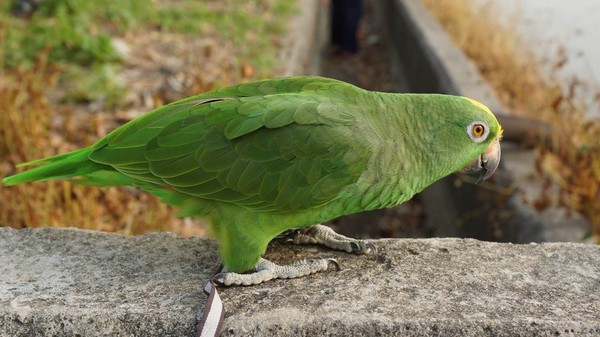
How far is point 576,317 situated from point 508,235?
2089 mm

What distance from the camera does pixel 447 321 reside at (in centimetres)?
185

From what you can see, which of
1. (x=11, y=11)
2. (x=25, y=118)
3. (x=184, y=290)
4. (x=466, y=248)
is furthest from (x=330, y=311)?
(x=11, y=11)

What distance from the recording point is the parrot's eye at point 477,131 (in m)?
2.08

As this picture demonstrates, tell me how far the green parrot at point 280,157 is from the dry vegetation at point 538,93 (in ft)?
5.80

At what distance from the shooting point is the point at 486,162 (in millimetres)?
2201

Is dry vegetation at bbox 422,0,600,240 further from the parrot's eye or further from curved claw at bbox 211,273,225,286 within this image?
curved claw at bbox 211,273,225,286

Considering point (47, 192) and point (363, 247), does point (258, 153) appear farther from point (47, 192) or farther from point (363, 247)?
point (47, 192)

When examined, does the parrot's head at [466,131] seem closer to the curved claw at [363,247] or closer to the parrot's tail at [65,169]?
the curved claw at [363,247]

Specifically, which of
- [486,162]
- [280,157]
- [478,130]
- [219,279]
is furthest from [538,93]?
[219,279]

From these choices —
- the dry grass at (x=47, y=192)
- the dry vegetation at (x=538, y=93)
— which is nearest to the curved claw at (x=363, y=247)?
the dry grass at (x=47, y=192)

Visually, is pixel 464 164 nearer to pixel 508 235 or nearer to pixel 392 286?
pixel 392 286

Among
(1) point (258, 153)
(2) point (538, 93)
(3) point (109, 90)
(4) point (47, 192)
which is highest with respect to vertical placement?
(1) point (258, 153)

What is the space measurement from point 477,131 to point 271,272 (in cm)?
77

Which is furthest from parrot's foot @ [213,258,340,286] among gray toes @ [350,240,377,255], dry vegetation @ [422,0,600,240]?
dry vegetation @ [422,0,600,240]
